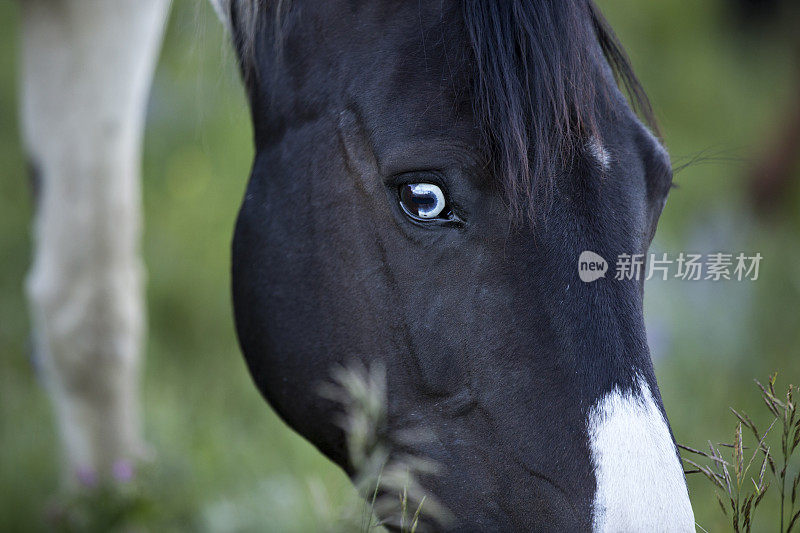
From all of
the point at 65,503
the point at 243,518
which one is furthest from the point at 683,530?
the point at 65,503

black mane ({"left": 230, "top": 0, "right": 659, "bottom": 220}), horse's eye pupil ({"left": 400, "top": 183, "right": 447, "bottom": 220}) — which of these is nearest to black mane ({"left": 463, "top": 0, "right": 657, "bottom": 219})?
black mane ({"left": 230, "top": 0, "right": 659, "bottom": 220})

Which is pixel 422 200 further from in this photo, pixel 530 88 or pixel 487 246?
pixel 530 88

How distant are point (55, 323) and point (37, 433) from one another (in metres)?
0.80

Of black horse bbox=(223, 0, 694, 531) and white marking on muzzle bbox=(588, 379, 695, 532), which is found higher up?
black horse bbox=(223, 0, 694, 531)

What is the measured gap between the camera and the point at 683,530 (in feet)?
3.85

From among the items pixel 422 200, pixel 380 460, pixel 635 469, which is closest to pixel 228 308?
pixel 380 460

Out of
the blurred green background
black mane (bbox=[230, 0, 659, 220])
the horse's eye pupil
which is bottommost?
the blurred green background

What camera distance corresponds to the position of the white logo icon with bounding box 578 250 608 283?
1340mm

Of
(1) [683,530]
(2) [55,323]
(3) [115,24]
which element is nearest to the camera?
(1) [683,530]

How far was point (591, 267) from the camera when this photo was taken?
4.42 feet

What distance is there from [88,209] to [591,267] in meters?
1.83

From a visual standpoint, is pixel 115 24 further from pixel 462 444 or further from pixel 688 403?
pixel 688 403

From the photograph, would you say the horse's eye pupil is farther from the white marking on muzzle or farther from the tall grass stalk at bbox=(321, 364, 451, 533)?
the white marking on muzzle

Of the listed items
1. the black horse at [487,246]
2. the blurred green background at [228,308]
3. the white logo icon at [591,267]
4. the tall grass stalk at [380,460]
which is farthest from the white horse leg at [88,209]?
the white logo icon at [591,267]
